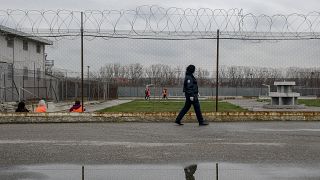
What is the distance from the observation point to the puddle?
5867 millimetres

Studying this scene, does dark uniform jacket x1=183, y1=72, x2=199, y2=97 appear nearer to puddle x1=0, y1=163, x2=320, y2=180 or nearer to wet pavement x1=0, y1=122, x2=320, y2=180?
wet pavement x1=0, y1=122, x2=320, y2=180

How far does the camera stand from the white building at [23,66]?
1266 inches

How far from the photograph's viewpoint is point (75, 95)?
1457 inches

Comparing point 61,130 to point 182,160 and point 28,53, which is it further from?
point 28,53

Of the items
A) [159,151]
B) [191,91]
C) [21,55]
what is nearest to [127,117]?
[191,91]

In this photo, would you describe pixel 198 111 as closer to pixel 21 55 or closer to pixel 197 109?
pixel 197 109

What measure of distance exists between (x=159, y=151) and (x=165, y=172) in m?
1.80

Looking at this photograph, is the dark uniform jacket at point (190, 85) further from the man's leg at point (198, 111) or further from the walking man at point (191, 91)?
the man's leg at point (198, 111)

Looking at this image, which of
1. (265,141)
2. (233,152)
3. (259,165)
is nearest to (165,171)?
(259,165)

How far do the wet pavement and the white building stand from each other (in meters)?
19.5

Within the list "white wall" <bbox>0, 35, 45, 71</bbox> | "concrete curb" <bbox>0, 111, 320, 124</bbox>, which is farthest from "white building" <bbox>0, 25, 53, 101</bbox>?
"concrete curb" <bbox>0, 111, 320, 124</bbox>

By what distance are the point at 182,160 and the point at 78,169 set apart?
169 centimetres

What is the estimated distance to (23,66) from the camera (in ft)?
140

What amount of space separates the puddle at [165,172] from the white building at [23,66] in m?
23.3
